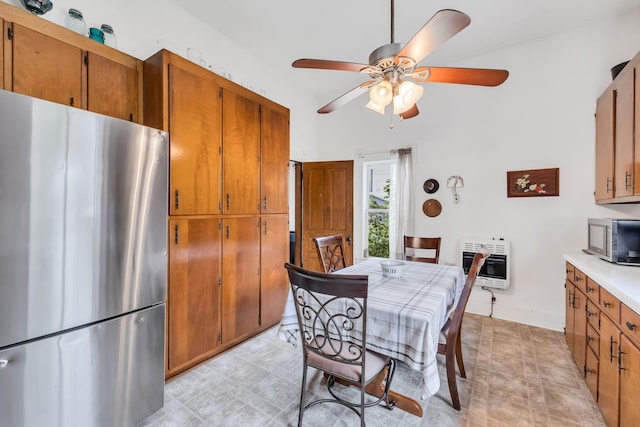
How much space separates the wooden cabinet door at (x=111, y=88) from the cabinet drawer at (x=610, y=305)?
349 centimetres

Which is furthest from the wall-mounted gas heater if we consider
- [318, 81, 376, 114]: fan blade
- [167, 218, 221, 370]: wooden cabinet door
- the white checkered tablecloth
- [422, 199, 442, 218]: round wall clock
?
[167, 218, 221, 370]: wooden cabinet door

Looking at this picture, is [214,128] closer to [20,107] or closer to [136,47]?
[136,47]

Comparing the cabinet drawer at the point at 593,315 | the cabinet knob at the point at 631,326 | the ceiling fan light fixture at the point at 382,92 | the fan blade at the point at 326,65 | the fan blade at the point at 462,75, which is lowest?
the cabinet drawer at the point at 593,315

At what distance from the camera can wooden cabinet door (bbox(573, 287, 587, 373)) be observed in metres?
2.03

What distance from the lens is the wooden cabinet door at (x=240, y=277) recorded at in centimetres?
252

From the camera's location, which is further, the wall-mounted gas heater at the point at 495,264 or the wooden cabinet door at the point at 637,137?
the wall-mounted gas heater at the point at 495,264

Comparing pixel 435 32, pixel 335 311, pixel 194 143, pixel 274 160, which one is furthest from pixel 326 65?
pixel 335 311

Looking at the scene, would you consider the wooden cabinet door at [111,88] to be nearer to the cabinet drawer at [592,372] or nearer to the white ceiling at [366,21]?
the white ceiling at [366,21]

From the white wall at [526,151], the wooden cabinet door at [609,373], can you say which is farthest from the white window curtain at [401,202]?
the wooden cabinet door at [609,373]

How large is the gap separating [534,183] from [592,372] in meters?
2.05

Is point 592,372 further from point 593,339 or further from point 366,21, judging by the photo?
point 366,21

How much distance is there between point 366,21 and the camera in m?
2.83

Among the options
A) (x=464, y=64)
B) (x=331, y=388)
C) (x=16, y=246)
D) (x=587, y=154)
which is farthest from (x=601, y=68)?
(x=16, y=246)

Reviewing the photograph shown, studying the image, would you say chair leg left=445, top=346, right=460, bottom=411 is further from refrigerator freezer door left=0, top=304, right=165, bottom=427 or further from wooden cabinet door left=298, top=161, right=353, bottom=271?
wooden cabinet door left=298, top=161, right=353, bottom=271
